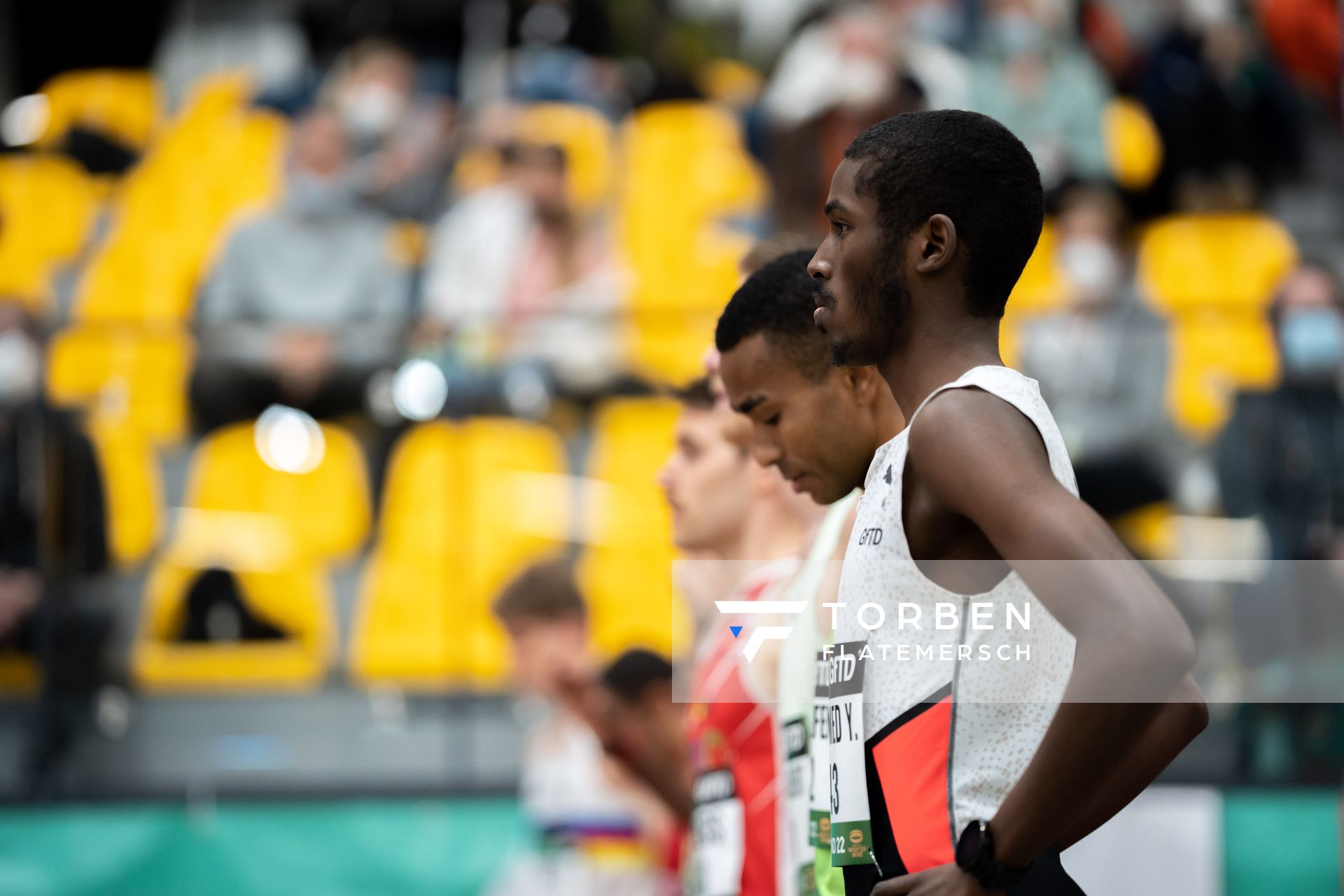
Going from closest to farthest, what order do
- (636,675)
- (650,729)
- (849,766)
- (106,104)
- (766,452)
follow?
(849,766) → (766,452) → (650,729) → (636,675) → (106,104)

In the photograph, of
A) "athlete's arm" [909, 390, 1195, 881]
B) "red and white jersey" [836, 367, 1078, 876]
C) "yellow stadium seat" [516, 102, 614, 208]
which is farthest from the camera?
"yellow stadium seat" [516, 102, 614, 208]

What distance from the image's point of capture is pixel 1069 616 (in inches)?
55.5

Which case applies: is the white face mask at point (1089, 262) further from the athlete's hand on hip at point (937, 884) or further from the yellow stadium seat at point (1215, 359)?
the athlete's hand on hip at point (937, 884)

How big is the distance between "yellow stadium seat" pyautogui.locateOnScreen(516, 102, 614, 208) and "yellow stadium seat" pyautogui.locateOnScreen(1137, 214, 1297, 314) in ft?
9.92

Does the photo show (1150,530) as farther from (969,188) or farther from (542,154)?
(969,188)

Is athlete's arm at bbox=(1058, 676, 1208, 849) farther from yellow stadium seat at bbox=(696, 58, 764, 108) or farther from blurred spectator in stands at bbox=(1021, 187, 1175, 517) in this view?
yellow stadium seat at bbox=(696, 58, 764, 108)

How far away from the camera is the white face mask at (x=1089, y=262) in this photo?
7.93m

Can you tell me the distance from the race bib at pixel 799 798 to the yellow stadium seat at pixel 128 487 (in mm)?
4337

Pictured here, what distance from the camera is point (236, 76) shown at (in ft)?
34.9

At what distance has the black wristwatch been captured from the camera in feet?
4.78

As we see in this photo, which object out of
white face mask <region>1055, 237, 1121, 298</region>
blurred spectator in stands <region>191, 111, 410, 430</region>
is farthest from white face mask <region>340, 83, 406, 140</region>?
white face mask <region>1055, 237, 1121, 298</region>

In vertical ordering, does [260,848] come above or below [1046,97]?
below

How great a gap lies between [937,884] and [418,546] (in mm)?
4929

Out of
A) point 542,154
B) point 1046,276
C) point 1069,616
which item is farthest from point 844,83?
point 1069,616
